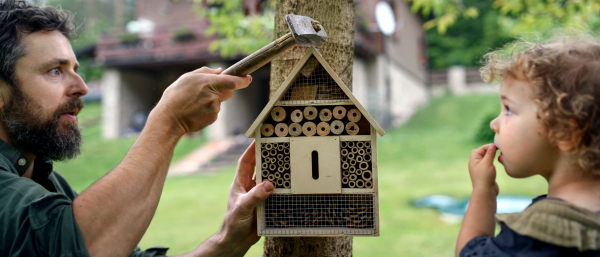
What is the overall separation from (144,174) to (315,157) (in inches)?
25.1

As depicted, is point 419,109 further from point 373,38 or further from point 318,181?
point 318,181

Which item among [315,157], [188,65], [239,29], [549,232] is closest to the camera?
[549,232]

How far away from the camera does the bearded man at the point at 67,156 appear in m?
1.24

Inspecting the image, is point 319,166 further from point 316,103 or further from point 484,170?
point 484,170

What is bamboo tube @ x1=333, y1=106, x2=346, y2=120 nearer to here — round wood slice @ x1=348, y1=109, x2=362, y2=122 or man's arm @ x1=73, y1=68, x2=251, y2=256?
round wood slice @ x1=348, y1=109, x2=362, y2=122

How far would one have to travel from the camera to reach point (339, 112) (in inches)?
62.1

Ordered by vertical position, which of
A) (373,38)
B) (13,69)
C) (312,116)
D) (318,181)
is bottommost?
(318,181)

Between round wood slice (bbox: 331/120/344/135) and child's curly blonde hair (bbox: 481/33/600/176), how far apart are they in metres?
0.64

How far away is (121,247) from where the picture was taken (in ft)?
4.25

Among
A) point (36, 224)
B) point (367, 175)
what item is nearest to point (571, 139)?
point (367, 175)

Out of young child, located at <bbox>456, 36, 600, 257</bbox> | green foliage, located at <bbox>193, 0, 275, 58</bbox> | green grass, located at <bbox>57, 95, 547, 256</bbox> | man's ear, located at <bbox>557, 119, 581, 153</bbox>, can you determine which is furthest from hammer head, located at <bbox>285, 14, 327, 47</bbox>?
green foliage, located at <bbox>193, 0, 275, 58</bbox>

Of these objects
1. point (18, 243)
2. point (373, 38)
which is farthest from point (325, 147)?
point (373, 38)

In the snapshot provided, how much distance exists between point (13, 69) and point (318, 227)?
52.3 inches

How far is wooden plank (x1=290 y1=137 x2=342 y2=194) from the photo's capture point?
1558 mm
